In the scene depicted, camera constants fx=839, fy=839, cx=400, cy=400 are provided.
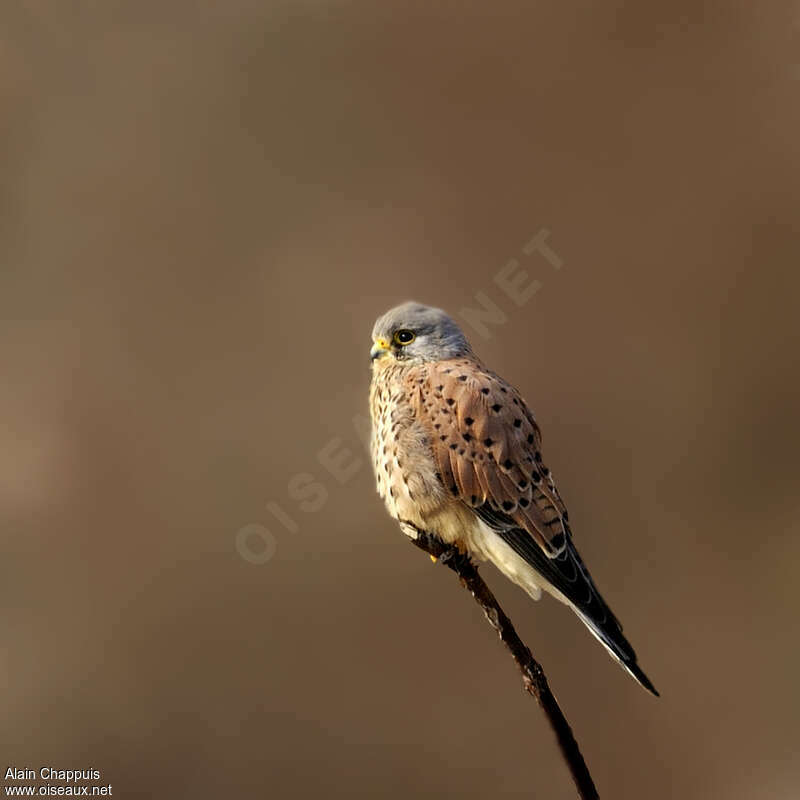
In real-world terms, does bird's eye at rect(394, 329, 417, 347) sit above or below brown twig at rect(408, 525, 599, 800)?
above

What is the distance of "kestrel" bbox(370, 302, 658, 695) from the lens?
63.1 inches

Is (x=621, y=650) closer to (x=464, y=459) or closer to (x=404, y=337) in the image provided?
(x=464, y=459)

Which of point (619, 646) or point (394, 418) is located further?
point (394, 418)

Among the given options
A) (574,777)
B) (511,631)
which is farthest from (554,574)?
(574,777)

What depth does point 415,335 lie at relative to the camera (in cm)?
170

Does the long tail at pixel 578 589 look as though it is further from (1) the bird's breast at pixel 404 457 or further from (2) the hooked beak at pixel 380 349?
(2) the hooked beak at pixel 380 349

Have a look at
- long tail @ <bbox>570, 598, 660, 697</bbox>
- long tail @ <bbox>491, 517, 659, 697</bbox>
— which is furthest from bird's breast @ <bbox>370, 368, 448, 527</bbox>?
long tail @ <bbox>570, 598, 660, 697</bbox>

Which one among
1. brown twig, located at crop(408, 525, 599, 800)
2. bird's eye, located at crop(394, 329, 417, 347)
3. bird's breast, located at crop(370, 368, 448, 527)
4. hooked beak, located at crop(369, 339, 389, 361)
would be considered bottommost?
brown twig, located at crop(408, 525, 599, 800)

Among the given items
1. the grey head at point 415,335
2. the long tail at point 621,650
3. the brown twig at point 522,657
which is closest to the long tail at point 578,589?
the long tail at point 621,650

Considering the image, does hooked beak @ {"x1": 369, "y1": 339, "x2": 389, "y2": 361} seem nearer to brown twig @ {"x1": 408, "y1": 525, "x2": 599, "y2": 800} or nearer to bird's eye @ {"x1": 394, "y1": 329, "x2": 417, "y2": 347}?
bird's eye @ {"x1": 394, "y1": 329, "x2": 417, "y2": 347}

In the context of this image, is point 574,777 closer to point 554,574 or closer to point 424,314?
point 554,574

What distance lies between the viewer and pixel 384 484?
176cm

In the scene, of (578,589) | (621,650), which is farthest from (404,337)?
(621,650)

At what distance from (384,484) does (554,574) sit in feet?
1.34
